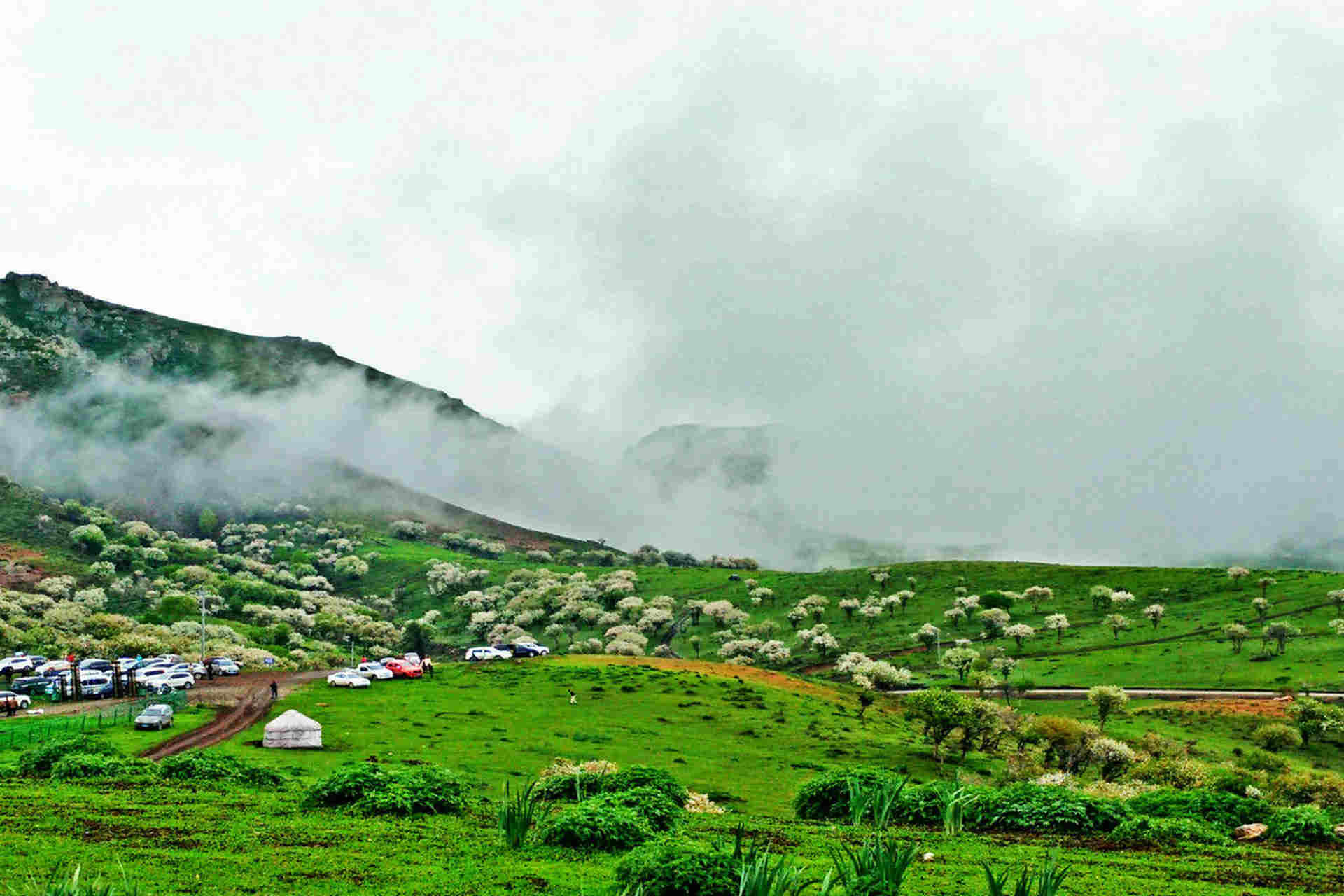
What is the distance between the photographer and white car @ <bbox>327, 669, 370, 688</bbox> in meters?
76.6

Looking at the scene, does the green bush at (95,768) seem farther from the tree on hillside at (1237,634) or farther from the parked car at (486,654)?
the tree on hillside at (1237,634)

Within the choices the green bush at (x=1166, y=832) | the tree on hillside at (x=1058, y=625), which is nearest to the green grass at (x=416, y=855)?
the green bush at (x=1166, y=832)

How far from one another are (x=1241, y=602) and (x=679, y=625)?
3556 inches

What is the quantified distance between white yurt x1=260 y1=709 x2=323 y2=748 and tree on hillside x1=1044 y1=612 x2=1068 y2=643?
115862mm

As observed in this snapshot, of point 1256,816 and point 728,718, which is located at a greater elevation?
point 1256,816

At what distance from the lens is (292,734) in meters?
48.7

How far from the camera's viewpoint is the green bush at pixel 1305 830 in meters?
24.7

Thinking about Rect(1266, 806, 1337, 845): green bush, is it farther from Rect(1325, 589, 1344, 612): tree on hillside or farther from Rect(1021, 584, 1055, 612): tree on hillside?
Rect(1021, 584, 1055, 612): tree on hillside

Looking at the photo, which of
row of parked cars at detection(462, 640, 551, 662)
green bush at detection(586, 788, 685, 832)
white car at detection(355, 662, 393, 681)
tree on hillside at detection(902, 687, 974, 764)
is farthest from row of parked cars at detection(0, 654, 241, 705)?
green bush at detection(586, 788, 685, 832)

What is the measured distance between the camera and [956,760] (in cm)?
6322

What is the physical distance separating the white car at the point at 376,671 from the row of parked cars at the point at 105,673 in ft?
42.9

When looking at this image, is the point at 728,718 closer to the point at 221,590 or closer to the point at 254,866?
the point at 254,866

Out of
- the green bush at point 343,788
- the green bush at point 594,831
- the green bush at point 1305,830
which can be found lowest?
the green bush at point 343,788

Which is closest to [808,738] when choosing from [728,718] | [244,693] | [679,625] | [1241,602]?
[728,718]
